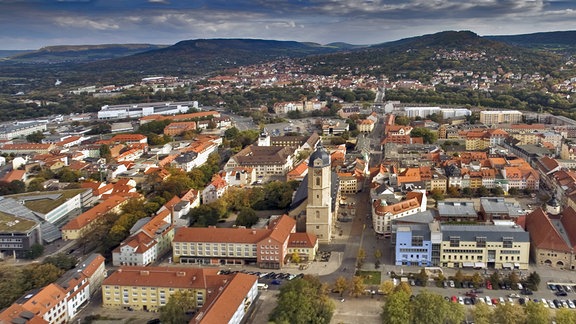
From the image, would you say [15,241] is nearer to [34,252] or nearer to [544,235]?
[34,252]

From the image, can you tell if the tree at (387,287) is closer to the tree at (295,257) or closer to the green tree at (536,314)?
the tree at (295,257)

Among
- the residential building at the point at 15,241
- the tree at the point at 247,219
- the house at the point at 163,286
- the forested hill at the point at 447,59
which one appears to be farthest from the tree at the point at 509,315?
the forested hill at the point at 447,59

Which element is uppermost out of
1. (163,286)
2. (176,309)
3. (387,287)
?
(163,286)

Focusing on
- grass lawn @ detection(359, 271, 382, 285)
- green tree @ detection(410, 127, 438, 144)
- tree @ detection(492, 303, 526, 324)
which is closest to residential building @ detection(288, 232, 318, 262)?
grass lawn @ detection(359, 271, 382, 285)

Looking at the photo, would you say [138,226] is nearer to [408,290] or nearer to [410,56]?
[408,290]

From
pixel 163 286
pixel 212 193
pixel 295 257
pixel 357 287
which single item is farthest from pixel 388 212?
pixel 163 286

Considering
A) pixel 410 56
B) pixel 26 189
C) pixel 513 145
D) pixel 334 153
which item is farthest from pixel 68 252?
pixel 410 56
